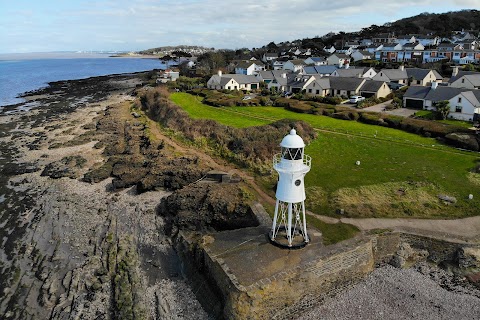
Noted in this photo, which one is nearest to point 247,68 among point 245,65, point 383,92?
point 245,65

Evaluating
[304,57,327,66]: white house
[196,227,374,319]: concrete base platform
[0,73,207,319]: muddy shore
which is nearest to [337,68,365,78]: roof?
[304,57,327,66]: white house

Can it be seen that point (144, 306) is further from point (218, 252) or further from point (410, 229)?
point (410, 229)

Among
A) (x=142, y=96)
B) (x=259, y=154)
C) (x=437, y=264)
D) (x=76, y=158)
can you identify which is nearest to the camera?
(x=437, y=264)

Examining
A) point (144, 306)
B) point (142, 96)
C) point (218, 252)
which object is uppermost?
point (142, 96)

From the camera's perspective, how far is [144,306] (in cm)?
1449

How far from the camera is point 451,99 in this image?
3775 cm

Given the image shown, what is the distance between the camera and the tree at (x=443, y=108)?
37.1m

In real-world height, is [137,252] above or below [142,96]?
below

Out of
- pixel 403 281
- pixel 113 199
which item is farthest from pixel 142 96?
pixel 403 281

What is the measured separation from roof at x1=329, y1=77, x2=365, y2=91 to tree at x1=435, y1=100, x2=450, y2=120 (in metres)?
14.6

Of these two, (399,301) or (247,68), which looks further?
(247,68)

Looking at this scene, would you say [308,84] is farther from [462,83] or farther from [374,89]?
[462,83]

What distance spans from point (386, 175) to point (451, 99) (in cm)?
2189

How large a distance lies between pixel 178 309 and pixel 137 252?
199 inches
